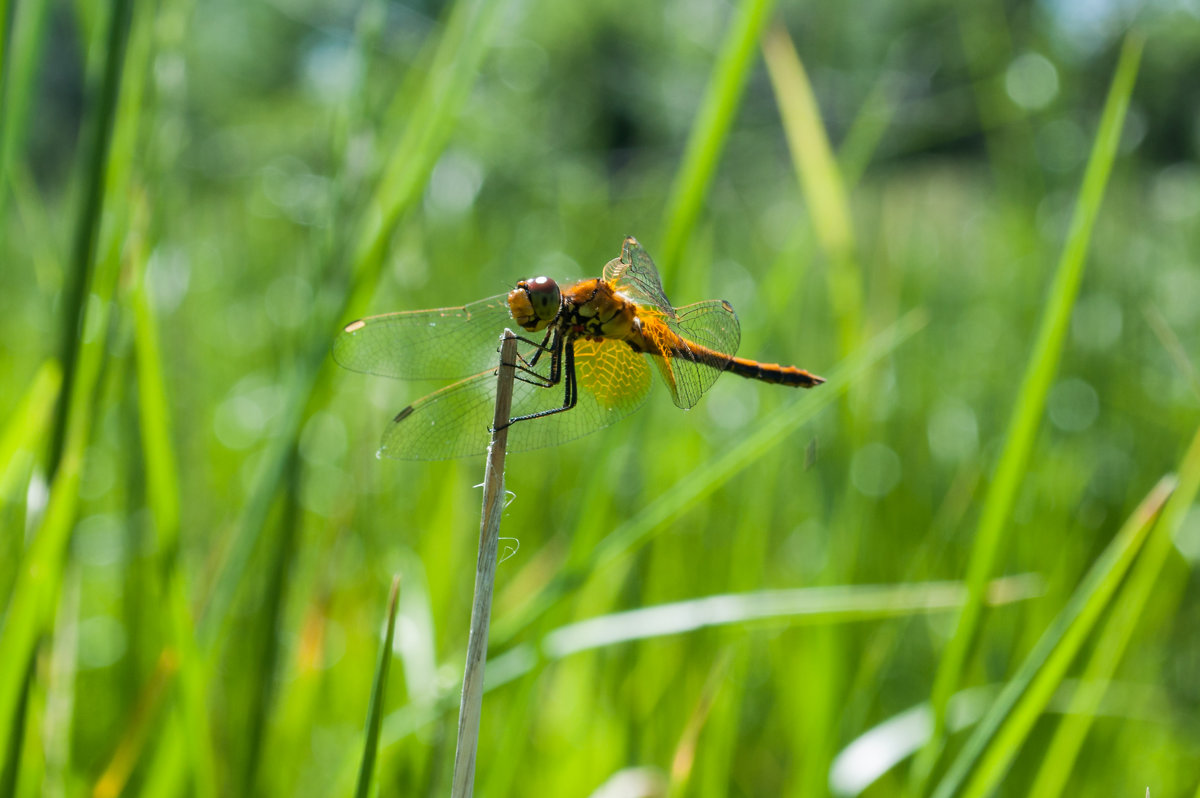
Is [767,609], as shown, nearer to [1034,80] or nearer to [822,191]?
[822,191]

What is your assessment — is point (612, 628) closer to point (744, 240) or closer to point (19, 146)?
point (19, 146)

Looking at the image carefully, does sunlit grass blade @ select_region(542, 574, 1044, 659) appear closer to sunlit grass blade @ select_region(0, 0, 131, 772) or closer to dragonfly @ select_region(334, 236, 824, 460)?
dragonfly @ select_region(334, 236, 824, 460)

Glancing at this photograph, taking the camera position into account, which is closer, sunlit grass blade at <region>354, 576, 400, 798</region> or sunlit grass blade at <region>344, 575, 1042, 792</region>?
sunlit grass blade at <region>354, 576, 400, 798</region>

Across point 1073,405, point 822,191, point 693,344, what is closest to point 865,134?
point 822,191

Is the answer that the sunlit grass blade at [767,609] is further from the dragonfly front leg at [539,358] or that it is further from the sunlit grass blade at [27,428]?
the sunlit grass blade at [27,428]

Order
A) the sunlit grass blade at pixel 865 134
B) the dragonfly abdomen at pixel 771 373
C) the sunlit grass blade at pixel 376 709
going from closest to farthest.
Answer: the sunlit grass blade at pixel 376 709 → the dragonfly abdomen at pixel 771 373 → the sunlit grass blade at pixel 865 134

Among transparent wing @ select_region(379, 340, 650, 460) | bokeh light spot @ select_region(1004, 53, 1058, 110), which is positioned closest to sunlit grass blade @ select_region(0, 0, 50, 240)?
transparent wing @ select_region(379, 340, 650, 460)

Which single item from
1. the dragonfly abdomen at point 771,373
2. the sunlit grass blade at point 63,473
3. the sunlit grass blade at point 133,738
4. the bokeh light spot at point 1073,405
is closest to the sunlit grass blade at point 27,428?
the sunlit grass blade at point 63,473
